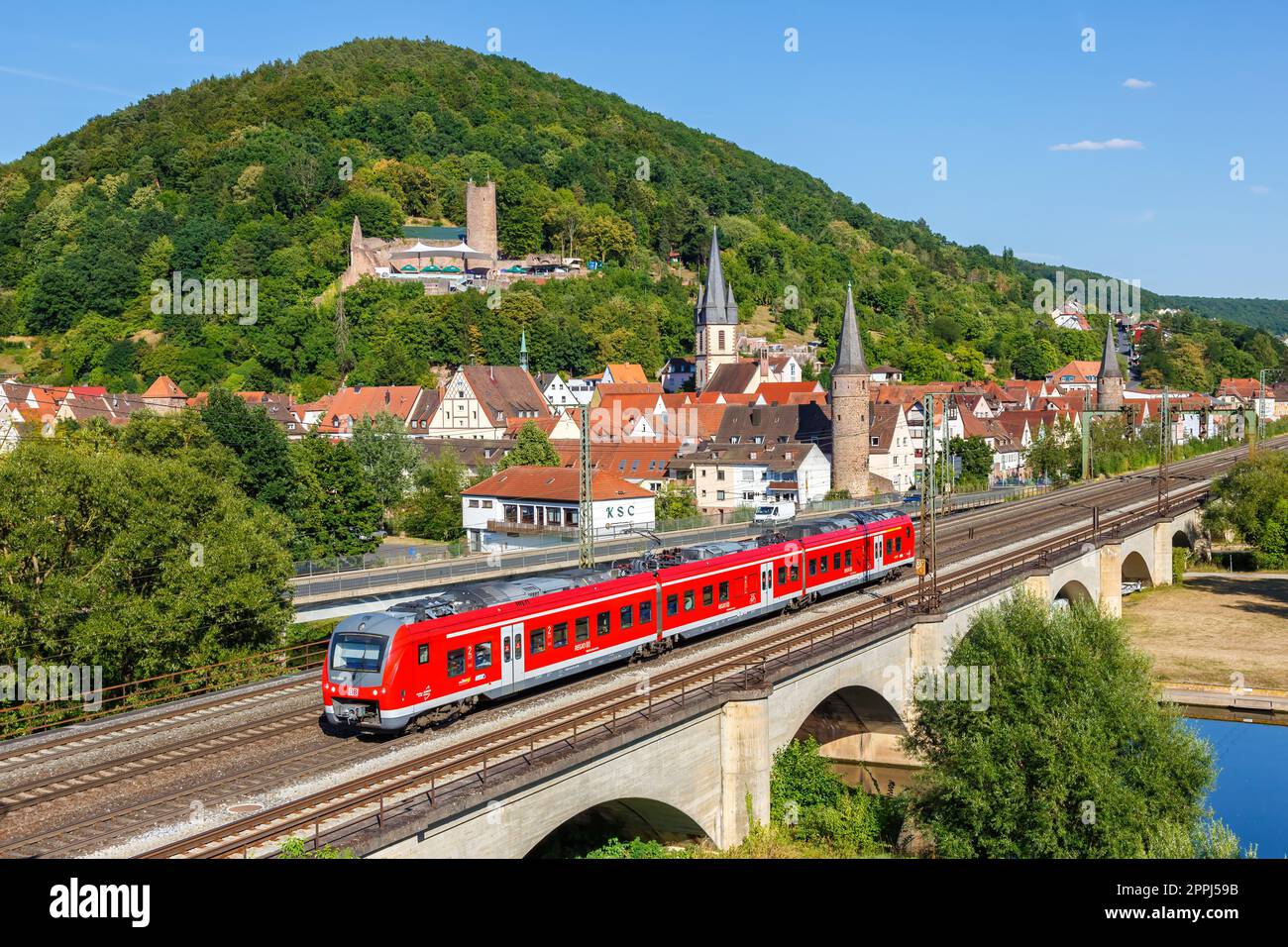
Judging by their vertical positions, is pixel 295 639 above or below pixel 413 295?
below

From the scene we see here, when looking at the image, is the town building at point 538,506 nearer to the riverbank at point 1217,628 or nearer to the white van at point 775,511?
the white van at point 775,511

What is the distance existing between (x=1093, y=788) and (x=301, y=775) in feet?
55.0

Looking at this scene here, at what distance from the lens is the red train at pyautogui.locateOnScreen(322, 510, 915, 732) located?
21.1 meters

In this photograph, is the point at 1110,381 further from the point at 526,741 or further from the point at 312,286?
the point at 526,741

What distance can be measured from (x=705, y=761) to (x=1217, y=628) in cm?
4139

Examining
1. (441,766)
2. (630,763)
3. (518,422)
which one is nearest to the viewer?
(441,766)

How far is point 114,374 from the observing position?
13962cm

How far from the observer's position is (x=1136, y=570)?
64750mm

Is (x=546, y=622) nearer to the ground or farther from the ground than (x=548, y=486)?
nearer to the ground

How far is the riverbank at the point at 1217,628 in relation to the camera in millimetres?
47812

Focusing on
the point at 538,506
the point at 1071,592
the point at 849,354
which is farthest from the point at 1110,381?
the point at 538,506

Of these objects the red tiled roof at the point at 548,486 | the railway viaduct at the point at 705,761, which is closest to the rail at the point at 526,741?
the railway viaduct at the point at 705,761
